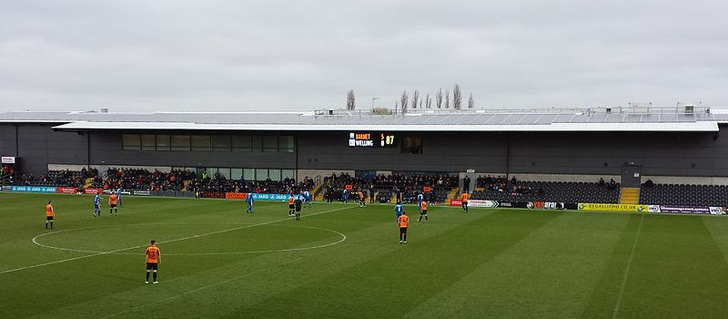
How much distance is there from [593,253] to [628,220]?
18646 mm

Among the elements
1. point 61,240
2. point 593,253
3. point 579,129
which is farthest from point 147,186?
point 593,253

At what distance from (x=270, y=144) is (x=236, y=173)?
5.59 m

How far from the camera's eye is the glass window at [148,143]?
75.2 m

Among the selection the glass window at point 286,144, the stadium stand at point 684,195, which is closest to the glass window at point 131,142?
the glass window at point 286,144

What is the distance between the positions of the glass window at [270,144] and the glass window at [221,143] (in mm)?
4418

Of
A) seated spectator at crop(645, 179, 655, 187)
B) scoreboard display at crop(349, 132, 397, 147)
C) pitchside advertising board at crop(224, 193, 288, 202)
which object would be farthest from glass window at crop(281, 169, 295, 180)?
seated spectator at crop(645, 179, 655, 187)

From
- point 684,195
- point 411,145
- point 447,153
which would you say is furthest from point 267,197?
point 684,195

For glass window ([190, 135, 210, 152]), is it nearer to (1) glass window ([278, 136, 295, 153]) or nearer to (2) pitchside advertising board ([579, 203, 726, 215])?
(1) glass window ([278, 136, 295, 153])

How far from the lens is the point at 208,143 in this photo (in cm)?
7350

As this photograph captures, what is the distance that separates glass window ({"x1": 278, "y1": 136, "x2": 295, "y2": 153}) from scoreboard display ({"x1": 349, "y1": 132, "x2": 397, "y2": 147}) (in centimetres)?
848

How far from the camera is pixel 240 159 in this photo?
72500 millimetres

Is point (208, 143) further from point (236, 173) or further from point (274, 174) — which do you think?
point (274, 174)

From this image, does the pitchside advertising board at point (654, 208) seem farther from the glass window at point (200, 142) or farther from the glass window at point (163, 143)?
the glass window at point (163, 143)

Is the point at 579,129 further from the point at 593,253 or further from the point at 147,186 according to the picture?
the point at 147,186
